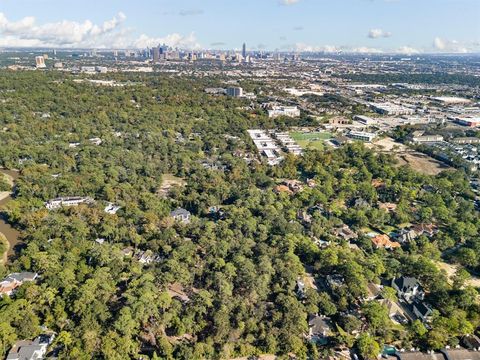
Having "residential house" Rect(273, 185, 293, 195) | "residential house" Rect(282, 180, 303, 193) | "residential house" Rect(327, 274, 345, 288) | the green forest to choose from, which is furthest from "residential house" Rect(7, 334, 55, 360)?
"residential house" Rect(282, 180, 303, 193)

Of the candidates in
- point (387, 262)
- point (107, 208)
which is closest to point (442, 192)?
point (387, 262)

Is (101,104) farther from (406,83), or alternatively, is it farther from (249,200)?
(406,83)

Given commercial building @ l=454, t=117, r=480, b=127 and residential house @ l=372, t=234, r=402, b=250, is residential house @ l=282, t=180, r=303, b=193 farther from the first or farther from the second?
commercial building @ l=454, t=117, r=480, b=127

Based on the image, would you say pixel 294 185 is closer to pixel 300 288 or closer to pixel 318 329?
pixel 300 288

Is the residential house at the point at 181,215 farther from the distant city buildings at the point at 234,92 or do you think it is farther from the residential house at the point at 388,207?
the distant city buildings at the point at 234,92

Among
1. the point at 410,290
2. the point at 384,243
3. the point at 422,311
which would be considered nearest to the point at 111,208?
the point at 384,243
